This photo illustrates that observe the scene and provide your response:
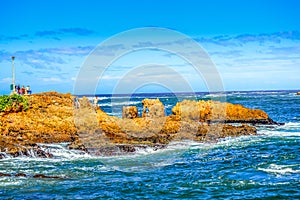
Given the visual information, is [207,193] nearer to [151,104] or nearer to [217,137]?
[217,137]

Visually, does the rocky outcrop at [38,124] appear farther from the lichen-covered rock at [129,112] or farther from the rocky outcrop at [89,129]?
the lichen-covered rock at [129,112]

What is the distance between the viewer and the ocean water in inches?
664

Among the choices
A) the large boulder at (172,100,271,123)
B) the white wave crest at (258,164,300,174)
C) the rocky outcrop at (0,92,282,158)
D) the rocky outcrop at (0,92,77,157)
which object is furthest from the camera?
the large boulder at (172,100,271,123)

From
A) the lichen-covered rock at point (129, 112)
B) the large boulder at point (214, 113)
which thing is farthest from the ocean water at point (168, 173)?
the large boulder at point (214, 113)

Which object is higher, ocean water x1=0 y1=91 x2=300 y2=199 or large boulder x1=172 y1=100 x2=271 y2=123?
large boulder x1=172 y1=100 x2=271 y2=123

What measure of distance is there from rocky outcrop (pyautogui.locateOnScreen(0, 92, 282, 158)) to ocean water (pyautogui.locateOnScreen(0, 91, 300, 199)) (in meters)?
1.50

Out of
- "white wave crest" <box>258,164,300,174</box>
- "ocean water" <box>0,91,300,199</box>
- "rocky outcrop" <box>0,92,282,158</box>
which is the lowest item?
"ocean water" <box>0,91,300,199</box>

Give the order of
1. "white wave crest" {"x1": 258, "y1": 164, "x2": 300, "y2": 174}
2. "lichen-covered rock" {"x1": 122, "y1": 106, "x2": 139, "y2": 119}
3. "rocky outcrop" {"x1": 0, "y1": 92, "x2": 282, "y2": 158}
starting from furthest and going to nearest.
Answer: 1. "lichen-covered rock" {"x1": 122, "y1": 106, "x2": 139, "y2": 119}
2. "rocky outcrop" {"x1": 0, "y1": 92, "x2": 282, "y2": 158}
3. "white wave crest" {"x1": 258, "y1": 164, "x2": 300, "y2": 174}

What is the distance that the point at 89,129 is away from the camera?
111ft

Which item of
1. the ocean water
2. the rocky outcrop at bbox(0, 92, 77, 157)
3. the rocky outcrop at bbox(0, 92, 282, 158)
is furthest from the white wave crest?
the rocky outcrop at bbox(0, 92, 77, 157)

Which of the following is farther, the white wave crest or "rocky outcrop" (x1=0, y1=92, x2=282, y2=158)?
"rocky outcrop" (x1=0, y1=92, x2=282, y2=158)

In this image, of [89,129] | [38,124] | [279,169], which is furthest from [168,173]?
[38,124]

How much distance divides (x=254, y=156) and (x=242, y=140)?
8.34 meters

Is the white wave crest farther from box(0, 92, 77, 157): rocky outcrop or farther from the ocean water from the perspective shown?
box(0, 92, 77, 157): rocky outcrop
